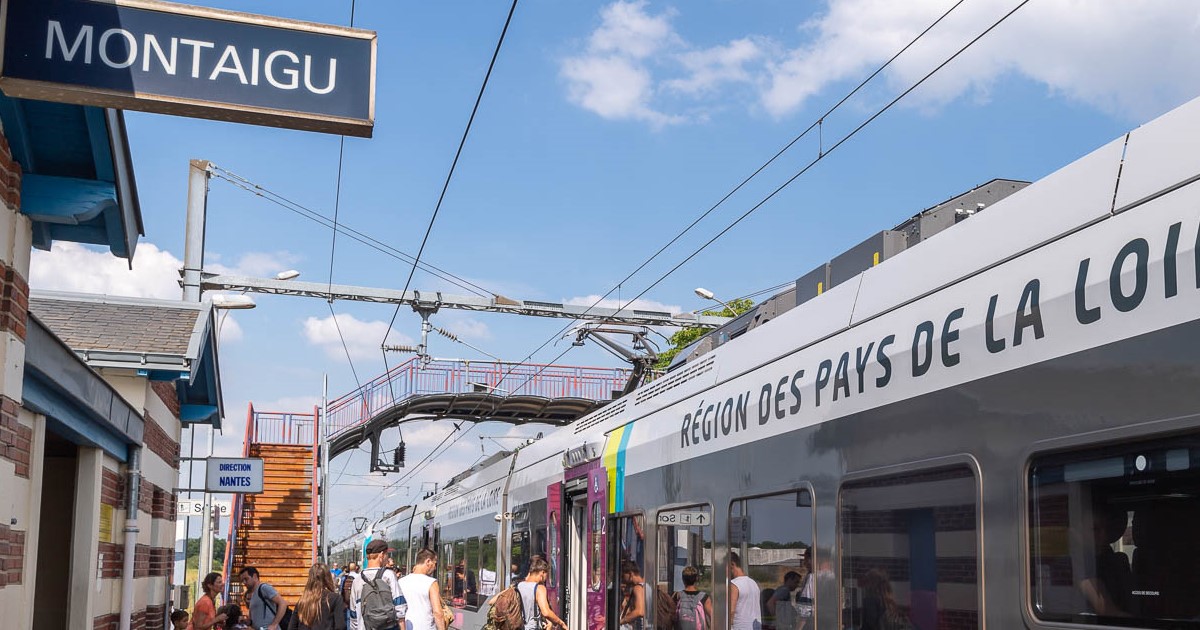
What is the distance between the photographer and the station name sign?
486cm

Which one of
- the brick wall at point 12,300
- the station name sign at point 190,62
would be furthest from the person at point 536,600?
the station name sign at point 190,62

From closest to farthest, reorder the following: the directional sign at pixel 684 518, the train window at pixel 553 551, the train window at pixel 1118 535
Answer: the train window at pixel 1118 535, the directional sign at pixel 684 518, the train window at pixel 553 551

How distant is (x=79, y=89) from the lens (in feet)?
16.0

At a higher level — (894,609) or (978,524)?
(978,524)

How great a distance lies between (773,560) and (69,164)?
4742 mm

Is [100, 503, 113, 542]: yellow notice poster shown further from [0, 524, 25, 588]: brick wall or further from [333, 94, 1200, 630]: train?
[333, 94, 1200, 630]: train

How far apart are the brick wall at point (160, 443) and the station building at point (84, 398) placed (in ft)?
0.09

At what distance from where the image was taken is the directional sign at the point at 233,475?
1534cm

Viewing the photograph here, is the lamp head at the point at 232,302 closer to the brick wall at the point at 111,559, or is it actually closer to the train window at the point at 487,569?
the train window at the point at 487,569

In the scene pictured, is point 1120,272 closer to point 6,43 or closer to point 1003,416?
point 1003,416

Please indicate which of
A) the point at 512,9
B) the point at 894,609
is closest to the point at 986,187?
the point at 894,609

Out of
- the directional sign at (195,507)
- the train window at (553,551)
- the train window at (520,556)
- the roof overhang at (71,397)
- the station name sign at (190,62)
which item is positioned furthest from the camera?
the directional sign at (195,507)

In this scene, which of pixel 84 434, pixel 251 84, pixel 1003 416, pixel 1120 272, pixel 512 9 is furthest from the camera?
pixel 84 434

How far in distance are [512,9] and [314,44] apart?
112 inches
